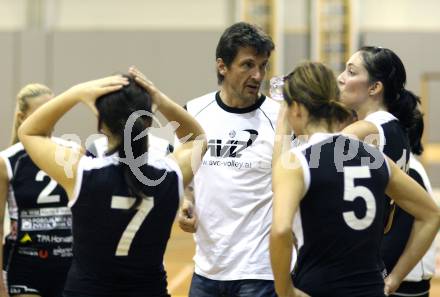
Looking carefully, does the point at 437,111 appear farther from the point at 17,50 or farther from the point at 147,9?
the point at 17,50

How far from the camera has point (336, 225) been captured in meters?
2.50

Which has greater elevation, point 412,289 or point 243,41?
point 243,41

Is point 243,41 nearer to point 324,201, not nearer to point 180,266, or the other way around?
point 324,201

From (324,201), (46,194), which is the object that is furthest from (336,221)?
(46,194)

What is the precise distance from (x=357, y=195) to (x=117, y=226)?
0.79 m

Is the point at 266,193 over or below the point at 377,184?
below

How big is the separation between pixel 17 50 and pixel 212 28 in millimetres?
3326

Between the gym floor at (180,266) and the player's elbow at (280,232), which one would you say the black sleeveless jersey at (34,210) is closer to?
the player's elbow at (280,232)

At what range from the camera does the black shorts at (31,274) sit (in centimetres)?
373

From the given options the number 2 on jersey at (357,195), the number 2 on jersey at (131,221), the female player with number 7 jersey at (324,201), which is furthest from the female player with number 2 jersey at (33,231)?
the number 2 on jersey at (357,195)

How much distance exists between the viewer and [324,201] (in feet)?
8.20

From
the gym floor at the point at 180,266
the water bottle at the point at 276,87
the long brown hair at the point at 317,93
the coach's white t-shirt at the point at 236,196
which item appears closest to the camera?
the long brown hair at the point at 317,93

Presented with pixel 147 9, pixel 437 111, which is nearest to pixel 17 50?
pixel 147 9

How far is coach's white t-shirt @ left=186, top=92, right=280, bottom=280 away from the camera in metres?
3.56
